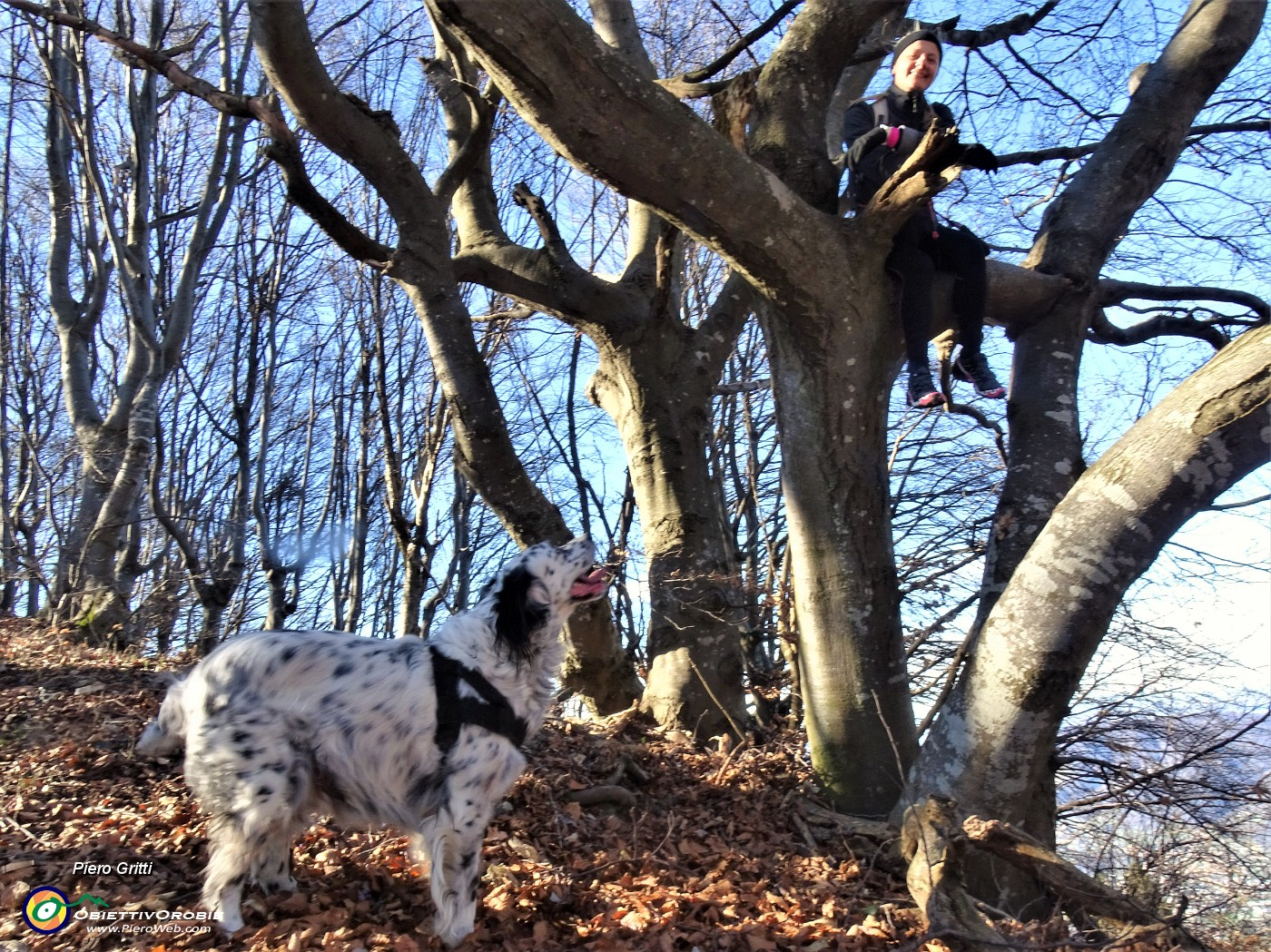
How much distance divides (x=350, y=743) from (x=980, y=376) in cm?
394

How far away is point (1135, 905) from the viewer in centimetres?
389

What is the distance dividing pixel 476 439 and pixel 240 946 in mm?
3385

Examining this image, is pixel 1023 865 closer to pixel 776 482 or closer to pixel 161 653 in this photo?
pixel 161 653

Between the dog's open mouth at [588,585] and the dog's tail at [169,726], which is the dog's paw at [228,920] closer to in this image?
the dog's tail at [169,726]

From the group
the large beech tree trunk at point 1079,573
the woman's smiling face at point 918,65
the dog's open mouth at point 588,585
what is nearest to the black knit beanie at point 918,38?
the woman's smiling face at point 918,65

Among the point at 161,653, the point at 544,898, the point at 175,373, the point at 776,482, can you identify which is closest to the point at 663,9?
the point at 776,482

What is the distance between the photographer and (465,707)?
416cm

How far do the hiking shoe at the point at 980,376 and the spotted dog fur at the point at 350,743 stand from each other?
296cm

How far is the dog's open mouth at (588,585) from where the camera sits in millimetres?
4648

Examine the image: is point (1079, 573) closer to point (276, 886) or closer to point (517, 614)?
point (517, 614)

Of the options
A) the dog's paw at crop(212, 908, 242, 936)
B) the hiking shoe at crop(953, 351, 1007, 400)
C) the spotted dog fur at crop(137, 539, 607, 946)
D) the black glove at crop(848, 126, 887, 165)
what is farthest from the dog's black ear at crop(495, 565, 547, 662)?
the black glove at crop(848, 126, 887, 165)

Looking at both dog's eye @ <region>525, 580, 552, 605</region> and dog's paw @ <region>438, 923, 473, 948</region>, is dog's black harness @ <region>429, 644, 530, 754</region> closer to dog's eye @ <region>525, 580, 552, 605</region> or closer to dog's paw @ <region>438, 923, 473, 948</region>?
dog's eye @ <region>525, 580, 552, 605</region>

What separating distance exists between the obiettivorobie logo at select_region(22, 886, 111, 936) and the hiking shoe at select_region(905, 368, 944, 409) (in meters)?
4.53

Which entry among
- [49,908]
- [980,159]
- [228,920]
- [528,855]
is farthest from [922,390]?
[49,908]
